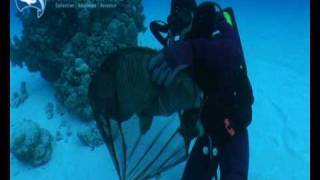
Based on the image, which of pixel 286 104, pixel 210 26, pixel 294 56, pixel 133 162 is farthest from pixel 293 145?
pixel 294 56

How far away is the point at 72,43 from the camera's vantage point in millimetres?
6066

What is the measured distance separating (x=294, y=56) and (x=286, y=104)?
2.47 meters

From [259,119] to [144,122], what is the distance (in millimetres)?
2969

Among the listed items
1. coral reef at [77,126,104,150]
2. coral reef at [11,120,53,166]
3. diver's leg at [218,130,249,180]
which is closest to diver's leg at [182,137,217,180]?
diver's leg at [218,130,249,180]

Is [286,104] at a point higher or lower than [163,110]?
lower

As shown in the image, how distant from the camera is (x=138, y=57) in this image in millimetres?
3111

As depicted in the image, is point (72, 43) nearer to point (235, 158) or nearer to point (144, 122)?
point (144, 122)

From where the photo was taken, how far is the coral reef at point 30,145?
16.2ft

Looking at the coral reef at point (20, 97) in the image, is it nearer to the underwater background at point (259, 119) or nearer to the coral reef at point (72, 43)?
the underwater background at point (259, 119)

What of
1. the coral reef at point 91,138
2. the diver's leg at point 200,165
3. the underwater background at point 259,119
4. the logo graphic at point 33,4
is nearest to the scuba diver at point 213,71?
the diver's leg at point 200,165

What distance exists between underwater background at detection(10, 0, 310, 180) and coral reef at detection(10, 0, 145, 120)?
320mm

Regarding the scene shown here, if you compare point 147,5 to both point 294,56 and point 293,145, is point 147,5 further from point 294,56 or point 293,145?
point 293,145

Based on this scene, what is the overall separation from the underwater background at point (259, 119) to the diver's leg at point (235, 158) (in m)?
1.39
